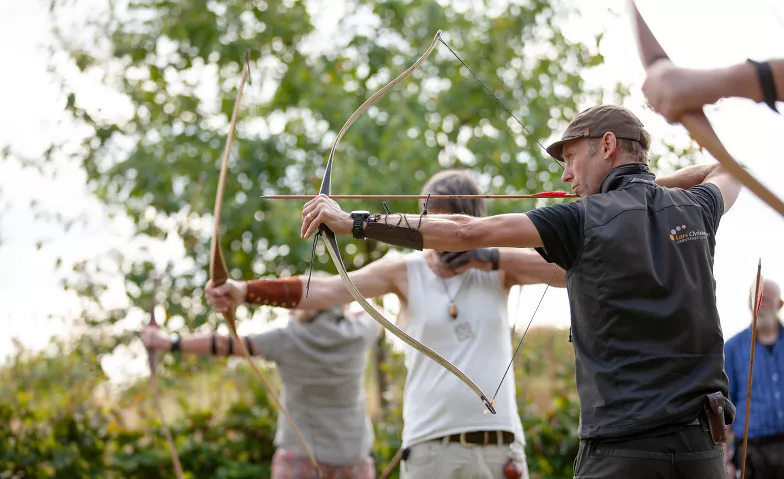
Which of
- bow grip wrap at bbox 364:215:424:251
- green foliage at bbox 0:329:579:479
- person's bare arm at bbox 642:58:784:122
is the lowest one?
green foliage at bbox 0:329:579:479

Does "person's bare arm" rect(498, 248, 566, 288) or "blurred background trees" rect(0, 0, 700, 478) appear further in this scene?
"blurred background trees" rect(0, 0, 700, 478)

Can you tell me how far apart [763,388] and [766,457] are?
34 centimetres

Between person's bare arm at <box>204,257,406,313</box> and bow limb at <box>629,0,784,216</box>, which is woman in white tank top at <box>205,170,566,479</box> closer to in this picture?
person's bare arm at <box>204,257,406,313</box>

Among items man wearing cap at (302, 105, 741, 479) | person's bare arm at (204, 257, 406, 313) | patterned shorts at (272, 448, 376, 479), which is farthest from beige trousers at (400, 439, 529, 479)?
patterned shorts at (272, 448, 376, 479)

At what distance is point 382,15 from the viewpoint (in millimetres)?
6734

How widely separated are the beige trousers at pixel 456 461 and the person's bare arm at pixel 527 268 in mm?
599

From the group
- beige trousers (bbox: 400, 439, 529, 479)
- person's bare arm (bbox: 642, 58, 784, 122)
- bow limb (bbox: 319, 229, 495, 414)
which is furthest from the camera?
beige trousers (bbox: 400, 439, 529, 479)

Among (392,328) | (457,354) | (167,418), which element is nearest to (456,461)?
(457,354)

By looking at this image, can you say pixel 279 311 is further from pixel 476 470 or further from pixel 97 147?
pixel 476 470

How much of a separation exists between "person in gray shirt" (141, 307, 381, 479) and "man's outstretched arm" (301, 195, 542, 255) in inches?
86.0

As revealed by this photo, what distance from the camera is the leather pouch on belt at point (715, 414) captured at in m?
2.17

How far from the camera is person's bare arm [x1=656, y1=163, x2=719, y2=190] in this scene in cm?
282

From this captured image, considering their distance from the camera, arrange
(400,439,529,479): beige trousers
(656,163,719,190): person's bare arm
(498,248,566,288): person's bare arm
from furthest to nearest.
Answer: (498,248,566,288): person's bare arm < (400,439,529,479): beige trousers < (656,163,719,190): person's bare arm

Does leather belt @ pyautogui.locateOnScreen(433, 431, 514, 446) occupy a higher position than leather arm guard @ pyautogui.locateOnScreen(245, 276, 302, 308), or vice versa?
leather arm guard @ pyautogui.locateOnScreen(245, 276, 302, 308)
